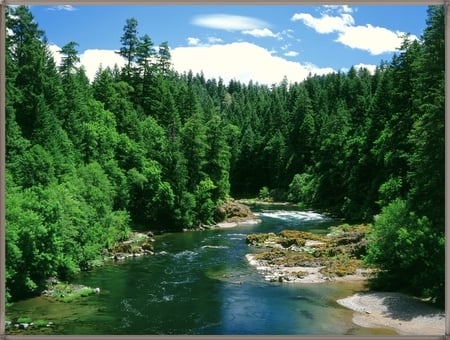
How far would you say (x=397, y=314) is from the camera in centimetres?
1030

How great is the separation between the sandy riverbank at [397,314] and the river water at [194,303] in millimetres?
256

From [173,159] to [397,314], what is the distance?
1473 centimetres

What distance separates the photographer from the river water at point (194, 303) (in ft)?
32.3

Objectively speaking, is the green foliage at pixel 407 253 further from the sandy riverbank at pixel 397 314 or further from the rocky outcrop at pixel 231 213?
the rocky outcrop at pixel 231 213

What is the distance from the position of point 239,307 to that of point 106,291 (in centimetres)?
308

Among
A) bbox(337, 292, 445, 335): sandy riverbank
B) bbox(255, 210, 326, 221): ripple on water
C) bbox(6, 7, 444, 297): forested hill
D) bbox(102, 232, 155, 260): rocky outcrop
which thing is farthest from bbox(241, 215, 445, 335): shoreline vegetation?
bbox(255, 210, 326, 221): ripple on water

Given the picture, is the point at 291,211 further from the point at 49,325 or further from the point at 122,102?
the point at 49,325

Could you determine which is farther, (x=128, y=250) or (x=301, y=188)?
(x=301, y=188)

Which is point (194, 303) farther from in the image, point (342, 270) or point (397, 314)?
point (342, 270)

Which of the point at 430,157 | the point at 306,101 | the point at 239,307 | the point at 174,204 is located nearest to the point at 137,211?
the point at 174,204

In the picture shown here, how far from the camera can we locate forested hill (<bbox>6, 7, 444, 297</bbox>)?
11328 mm

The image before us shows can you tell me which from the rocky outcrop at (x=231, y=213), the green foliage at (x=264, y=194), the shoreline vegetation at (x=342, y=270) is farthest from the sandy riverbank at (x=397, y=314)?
the green foliage at (x=264, y=194)

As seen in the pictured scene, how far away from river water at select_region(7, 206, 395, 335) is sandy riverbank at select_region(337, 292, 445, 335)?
256 millimetres

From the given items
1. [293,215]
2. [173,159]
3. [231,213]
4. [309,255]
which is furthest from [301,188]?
[309,255]
